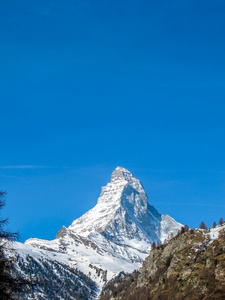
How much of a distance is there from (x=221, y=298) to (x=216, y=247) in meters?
67.3

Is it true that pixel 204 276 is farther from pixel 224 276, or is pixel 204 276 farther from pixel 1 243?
pixel 1 243

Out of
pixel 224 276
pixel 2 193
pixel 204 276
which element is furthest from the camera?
pixel 204 276

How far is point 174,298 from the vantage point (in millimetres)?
164000

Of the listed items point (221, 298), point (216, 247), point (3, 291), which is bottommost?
point (3, 291)

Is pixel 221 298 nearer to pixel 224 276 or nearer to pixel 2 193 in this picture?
pixel 224 276

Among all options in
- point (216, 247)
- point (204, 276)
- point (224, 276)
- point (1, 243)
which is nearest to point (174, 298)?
point (204, 276)

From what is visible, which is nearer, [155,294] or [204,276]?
[204,276]

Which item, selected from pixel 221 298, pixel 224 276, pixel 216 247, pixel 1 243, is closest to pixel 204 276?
pixel 224 276

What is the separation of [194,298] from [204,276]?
498 inches

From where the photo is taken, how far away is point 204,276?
155250 millimetres

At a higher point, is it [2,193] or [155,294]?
[155,294]

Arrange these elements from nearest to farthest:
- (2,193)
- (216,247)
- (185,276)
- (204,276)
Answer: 1. (2,193)
2. (204,276)
3. (185,276)
4. (216,247)

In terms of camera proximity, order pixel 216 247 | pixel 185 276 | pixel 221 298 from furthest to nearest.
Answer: pixel 216 247 < pixel 185 276 < pixel 221 298

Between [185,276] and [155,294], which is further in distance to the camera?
[155,294]
